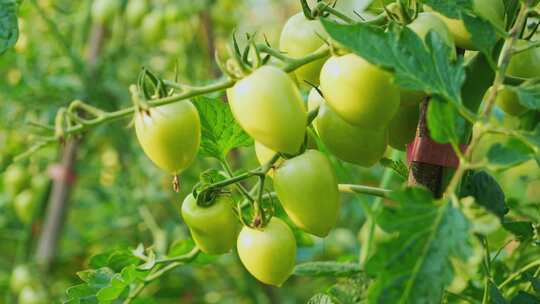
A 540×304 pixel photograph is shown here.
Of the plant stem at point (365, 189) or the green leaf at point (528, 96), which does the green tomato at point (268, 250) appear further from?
the green leaf at point (528, 96)

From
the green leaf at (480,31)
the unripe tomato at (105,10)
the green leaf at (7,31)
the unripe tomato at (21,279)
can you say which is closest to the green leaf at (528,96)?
the green leaf at (480,31)

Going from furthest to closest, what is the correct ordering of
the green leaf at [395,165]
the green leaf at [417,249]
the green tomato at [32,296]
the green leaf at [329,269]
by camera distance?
the green tomato at [32,296] → the green leaf at [329,269] → the green leaf at [395,165] → the green leaf at [417,249]

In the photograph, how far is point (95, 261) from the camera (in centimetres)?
82

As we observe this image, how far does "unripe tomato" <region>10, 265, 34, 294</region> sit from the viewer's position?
1617 mm

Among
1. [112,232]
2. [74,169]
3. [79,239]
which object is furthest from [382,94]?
[79,239]

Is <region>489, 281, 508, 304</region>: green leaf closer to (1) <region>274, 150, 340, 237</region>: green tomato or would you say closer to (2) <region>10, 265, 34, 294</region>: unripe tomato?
(1) <region>274, 150, 340, 237</region>: green tomato

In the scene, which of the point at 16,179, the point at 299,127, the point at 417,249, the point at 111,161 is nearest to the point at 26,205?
the point at 16,179

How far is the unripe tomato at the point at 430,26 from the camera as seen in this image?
0.54 metres

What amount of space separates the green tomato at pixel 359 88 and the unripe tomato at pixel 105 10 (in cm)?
137

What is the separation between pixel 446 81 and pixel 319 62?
115 millimetres

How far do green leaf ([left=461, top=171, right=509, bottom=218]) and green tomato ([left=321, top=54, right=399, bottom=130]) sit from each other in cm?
13

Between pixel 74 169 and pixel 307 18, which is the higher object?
pixel 307 18

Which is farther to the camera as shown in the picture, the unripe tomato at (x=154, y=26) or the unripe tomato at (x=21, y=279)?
the unripe tomato at (x=154, y=26)

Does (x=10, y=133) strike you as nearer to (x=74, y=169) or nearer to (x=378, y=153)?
(x=74, y=169)
